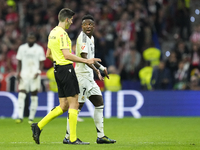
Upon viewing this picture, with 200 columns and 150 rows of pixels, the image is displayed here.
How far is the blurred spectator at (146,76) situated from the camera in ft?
52.4

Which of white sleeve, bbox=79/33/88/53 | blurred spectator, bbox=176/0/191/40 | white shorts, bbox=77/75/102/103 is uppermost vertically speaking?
blurred spectator, bbox=176/0/191/40

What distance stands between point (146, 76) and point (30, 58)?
5.33 metres

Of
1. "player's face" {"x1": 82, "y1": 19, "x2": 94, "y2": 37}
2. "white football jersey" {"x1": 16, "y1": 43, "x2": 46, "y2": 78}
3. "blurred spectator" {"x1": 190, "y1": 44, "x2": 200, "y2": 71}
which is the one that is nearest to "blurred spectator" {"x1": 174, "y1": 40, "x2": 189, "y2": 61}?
"blurred spectator" {"x1": 190, "y1": 44, "x2": 200, "y2": 71}

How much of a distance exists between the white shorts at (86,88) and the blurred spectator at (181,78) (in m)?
8.25

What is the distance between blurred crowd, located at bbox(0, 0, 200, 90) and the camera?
15844 mm

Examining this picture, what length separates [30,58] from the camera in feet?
40.7

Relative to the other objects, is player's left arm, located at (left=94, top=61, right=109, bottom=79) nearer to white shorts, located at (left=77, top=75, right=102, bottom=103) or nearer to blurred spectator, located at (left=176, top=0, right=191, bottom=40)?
white shorts, located at (left=77, top=75, right=102, bottom=103)

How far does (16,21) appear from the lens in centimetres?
1938

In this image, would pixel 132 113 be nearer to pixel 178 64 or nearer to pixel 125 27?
pixel 178 64

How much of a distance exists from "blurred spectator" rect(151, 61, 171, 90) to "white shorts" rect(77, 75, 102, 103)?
8.13 m

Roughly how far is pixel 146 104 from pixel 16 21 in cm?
782

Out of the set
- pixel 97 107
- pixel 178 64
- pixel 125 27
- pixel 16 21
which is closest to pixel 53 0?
pixel 16 21

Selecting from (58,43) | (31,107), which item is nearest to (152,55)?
(31,107)

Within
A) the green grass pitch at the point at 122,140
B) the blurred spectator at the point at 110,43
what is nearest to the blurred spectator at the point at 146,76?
the blurred spectator at the point at 110,43
